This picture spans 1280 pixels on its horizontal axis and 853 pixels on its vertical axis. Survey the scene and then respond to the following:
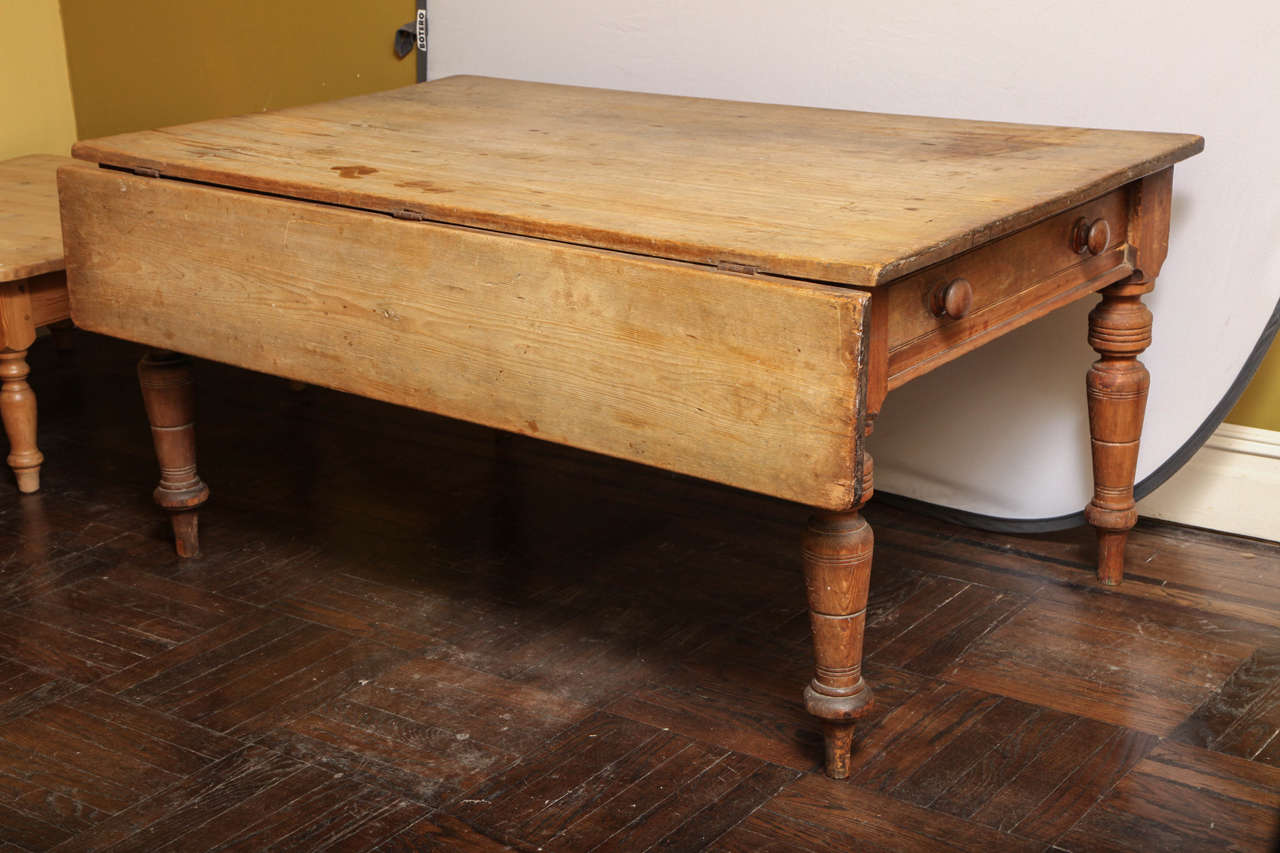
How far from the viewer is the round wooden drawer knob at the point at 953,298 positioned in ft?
5.49

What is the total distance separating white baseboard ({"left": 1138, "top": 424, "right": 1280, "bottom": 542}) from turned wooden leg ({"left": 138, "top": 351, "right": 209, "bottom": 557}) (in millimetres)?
1681

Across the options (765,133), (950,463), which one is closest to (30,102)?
(765,133)

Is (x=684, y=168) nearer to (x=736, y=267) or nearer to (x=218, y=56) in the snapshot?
(x=736, y=267)

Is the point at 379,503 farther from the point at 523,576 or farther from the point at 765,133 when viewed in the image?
the point at 765,133

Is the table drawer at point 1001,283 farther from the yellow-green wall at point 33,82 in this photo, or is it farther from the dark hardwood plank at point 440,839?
the yellow-green wall at point 33,82

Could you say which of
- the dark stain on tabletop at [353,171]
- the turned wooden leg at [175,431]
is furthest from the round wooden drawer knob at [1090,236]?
the turned wooden leg at [175,431]

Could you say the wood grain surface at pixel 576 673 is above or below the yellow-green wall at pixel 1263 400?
below

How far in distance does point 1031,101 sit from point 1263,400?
66cm

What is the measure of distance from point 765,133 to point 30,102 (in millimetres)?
2246

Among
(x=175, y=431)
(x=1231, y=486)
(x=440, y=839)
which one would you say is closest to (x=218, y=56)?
(x=175, y=431)

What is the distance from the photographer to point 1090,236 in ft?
6.55

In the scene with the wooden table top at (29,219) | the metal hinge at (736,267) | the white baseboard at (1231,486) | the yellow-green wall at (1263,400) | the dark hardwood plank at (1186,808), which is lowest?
the dark hardwood plank at (1186,808)

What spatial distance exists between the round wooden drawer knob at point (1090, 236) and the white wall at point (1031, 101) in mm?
444

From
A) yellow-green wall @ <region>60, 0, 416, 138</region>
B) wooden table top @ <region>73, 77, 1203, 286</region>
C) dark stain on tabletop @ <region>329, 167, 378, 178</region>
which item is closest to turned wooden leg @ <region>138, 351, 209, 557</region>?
wooden table top @ <region>73, 77, 1203, 286</region>
